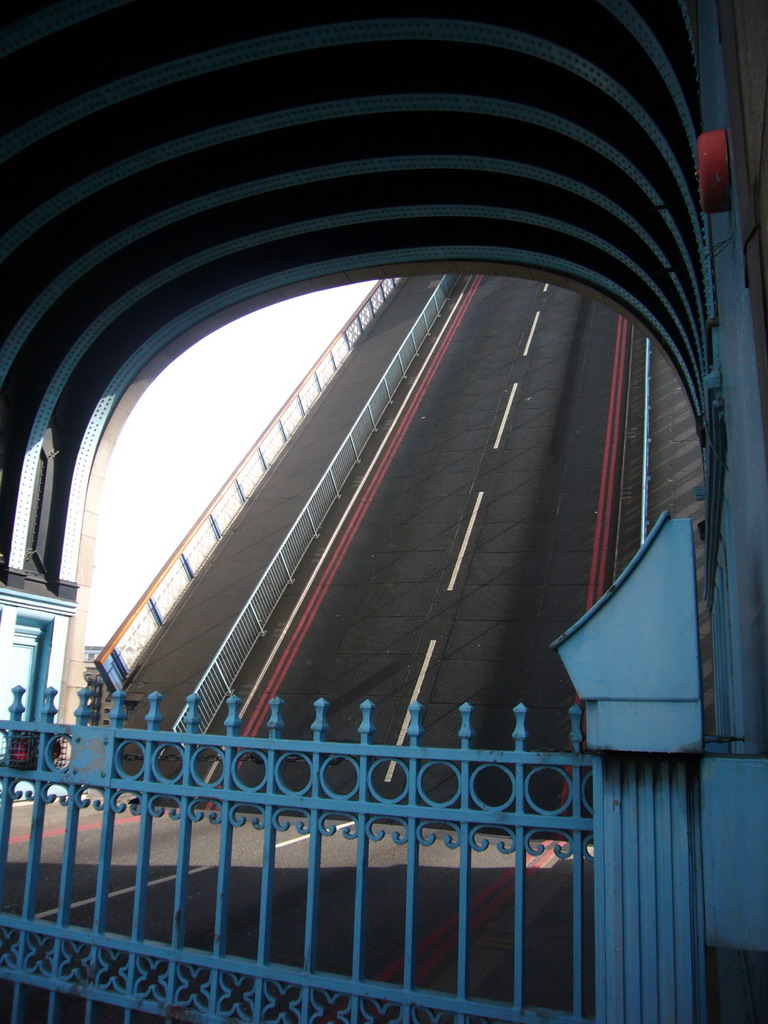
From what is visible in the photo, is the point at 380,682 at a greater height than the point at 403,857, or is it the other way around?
the point at 380,682

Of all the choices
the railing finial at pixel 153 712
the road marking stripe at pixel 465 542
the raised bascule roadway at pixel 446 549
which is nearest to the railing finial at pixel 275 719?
the railing finial at pixel 153 712

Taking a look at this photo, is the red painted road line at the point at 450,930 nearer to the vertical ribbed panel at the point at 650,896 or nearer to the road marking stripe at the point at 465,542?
the vertical ribbed panel at the point at 650,896

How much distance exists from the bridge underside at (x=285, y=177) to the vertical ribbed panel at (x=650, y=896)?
271 cm

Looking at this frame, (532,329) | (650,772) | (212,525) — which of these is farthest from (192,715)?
(532,329)

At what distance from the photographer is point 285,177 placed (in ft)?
26.1

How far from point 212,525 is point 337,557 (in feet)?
13.7

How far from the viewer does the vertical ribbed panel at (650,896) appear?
9.73 feet

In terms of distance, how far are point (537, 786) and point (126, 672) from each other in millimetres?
9192

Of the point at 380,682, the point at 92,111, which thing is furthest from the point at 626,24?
the point at 380,682

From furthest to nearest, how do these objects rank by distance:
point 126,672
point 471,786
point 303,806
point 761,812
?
point 126,672
point 303,806
point 471,786
point 761,812

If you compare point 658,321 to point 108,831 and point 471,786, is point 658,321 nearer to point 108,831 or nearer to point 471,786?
point 471,786

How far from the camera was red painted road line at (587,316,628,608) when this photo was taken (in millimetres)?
16188

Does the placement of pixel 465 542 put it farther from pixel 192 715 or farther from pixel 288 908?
pixel 192 715

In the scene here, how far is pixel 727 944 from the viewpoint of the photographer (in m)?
2.85
